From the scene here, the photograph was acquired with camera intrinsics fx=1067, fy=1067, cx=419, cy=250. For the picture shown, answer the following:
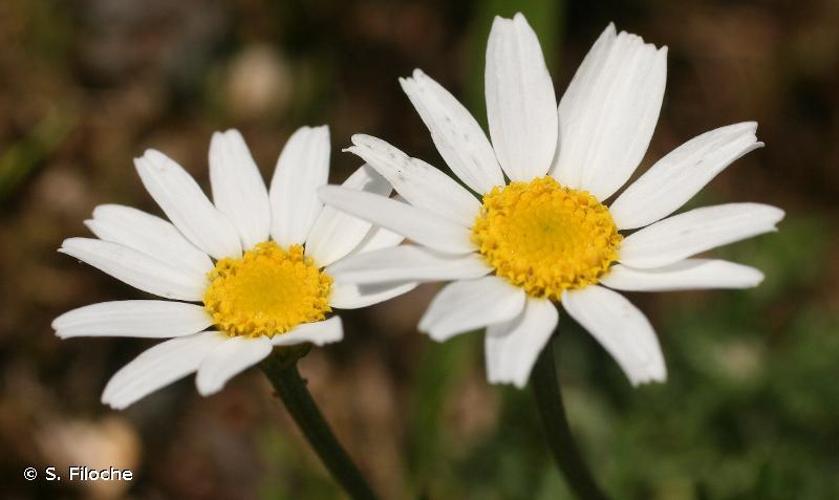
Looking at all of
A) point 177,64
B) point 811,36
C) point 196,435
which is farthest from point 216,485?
point 811,36

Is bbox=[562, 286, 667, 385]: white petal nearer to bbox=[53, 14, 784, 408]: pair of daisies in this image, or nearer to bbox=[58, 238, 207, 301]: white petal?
bbox=[53, 14, 784, 408]: pair of daisies

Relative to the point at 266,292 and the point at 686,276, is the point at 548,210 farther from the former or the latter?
the point at 266,292

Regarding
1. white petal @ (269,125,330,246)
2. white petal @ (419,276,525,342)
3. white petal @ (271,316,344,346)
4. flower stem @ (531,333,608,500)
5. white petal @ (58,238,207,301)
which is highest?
white petal @ (269,125,330,246)

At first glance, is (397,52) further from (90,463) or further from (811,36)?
(90,463)

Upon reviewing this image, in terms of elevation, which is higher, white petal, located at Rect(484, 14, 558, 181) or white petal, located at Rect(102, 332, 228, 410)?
white petal, located at Rect(484, 14, 558, 181)

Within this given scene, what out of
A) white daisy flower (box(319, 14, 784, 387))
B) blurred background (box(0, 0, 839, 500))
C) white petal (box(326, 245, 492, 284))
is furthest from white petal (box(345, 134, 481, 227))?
blurred background (box(0, 0, 839, 500))

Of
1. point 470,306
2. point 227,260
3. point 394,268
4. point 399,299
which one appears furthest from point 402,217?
point 399,299
